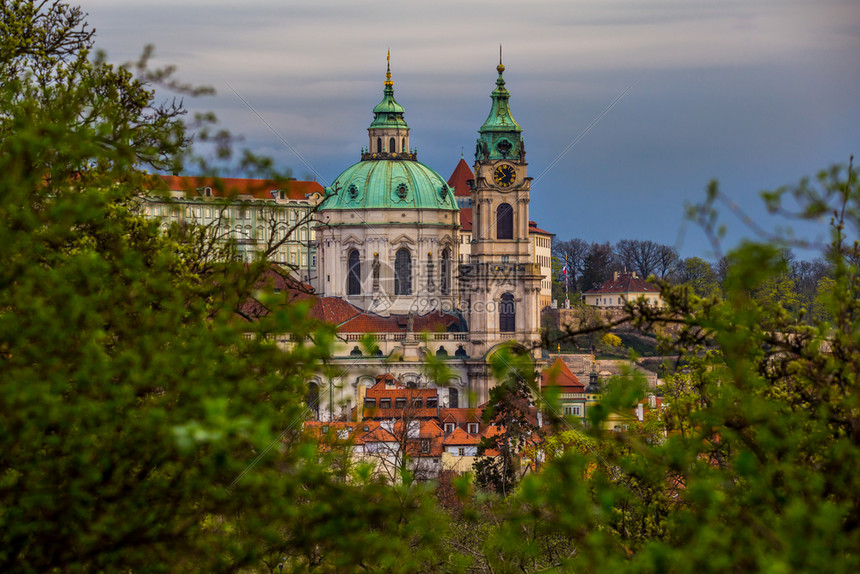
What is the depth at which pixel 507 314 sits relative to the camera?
82.2 meters

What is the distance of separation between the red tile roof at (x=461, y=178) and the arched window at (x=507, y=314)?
197 ft

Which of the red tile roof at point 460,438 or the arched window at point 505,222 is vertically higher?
the arched window at point 505,222

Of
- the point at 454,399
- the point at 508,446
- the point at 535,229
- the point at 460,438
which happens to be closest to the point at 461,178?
the point at 535,229

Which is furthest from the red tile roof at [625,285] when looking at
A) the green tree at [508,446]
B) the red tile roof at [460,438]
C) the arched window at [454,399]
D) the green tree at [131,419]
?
the green tree at [131,419]

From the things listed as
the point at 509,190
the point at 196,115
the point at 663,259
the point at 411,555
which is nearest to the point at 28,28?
the point at 196,115

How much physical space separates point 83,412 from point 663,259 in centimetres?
13820

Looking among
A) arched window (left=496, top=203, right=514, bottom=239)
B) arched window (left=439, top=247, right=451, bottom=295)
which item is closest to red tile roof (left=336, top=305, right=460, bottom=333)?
arched window (left=439, top=247, right=451, bottom=295)

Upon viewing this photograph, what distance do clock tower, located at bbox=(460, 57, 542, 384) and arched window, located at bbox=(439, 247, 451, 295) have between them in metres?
3.06

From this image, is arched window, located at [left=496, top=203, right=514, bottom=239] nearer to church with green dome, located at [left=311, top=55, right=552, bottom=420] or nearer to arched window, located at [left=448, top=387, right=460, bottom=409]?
church with green dome, located at [left=311, top=55, right=552, bottom=420]

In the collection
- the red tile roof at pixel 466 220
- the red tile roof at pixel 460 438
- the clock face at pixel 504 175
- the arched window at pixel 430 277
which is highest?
the red tile roof at pixel 466 220

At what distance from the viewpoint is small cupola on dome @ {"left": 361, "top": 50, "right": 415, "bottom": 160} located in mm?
91500

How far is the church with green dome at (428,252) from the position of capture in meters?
81.9

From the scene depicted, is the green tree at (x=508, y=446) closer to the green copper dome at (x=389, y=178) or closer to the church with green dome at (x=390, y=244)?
the church with green dome at (x=390, y=244)

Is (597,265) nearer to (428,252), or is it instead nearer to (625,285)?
(625,285)
